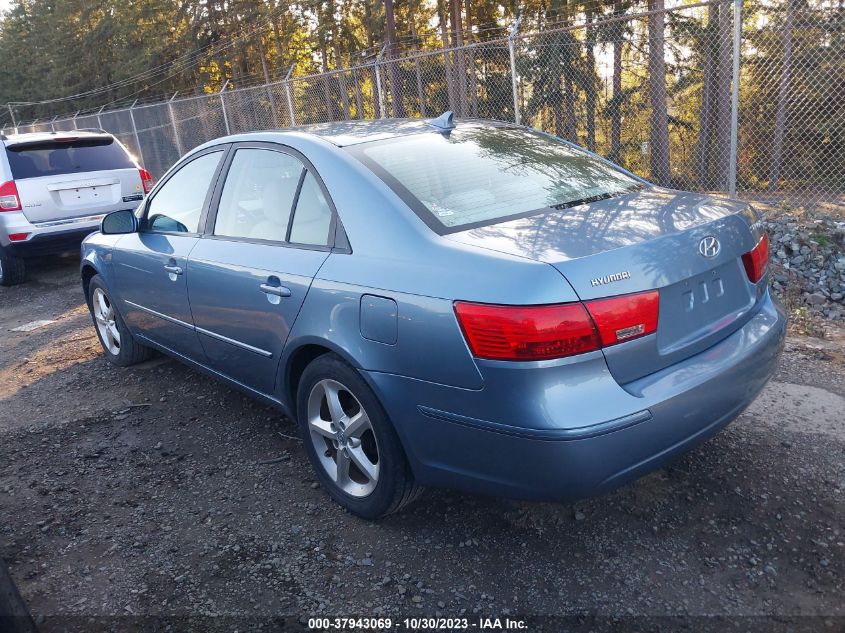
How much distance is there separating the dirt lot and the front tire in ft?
0.47

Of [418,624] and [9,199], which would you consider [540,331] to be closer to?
[418,624]

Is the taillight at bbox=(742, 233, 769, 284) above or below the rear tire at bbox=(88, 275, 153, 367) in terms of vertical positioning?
above

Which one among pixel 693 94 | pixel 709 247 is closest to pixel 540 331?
pixel 709 247

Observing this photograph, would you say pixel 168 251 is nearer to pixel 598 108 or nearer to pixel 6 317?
pixel 6 317

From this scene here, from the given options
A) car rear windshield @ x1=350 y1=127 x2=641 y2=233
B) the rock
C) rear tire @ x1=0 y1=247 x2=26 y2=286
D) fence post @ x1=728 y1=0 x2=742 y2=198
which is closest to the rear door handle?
car rear windshield @ x1=350 y1=127 x2=641 y2=233

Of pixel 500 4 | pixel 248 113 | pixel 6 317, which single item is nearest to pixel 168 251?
pixel 6 317

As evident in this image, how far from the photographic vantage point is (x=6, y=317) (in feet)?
24.7

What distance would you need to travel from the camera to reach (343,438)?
118 inches

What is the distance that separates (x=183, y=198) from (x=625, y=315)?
115 inches

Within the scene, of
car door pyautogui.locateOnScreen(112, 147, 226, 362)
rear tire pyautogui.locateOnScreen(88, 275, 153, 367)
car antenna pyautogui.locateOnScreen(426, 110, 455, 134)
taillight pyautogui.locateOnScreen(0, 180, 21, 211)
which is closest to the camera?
car antenna pyautogui.locateOnScreen(426, 110, 455, 134)

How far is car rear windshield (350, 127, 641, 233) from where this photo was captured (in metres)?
2.85

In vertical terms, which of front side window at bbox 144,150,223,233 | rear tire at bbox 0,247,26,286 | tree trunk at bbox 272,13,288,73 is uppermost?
tree trunk at bbox 272,13,288,73

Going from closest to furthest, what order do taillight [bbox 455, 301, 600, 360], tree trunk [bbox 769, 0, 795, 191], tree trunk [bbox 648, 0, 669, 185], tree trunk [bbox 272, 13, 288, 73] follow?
taillight [bbox 455, 301, 600, 360], tree trunk [bbox 769, 0, 795, 191], tree trunk [bbox 648, 0, 669, 185], tree trunk [bbox 272, 13, 288, 73]

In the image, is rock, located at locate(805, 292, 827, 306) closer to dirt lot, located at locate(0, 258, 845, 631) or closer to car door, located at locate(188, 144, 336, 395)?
dirt lot, located at locate(0, 258, 845, 631)
